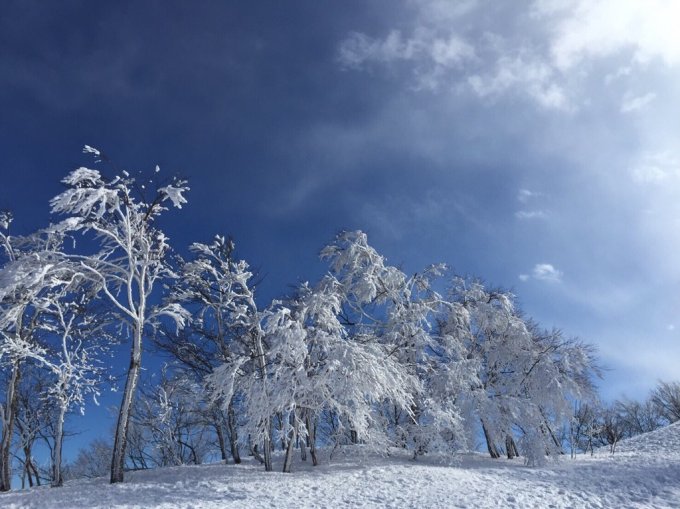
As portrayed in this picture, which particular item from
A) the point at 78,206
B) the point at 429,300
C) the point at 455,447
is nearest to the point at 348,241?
the point at 429,300

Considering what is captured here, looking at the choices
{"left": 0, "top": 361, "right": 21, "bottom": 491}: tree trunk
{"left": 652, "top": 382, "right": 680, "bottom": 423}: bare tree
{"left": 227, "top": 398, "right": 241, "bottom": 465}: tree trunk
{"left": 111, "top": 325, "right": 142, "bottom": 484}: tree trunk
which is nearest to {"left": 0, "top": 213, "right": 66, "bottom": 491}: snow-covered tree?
{"left": 0, "top": 361, "right": 21, "bottom": 491}: tree trunk

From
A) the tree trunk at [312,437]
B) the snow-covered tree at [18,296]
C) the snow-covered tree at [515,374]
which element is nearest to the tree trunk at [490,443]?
the snow-covered tree at [515,374]

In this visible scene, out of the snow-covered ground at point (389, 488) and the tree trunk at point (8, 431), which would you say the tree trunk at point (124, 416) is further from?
the tree trunk at point (8, 431)

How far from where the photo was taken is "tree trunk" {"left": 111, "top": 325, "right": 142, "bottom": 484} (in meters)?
13.4

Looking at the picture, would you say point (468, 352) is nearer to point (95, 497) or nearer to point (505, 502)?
point (505, 502)

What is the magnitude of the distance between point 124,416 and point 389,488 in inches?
336

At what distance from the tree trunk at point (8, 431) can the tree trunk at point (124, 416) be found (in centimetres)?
487

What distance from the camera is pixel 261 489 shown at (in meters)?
11.8

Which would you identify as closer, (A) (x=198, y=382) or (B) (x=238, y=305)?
(B) (x=238, y=305)

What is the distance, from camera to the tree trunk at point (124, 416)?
1339 centimetres

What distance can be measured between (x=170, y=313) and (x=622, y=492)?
49.1ft

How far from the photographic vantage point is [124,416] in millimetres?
13875

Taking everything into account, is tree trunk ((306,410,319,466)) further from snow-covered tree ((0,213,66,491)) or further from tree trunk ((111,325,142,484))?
snow-covered tree ((0,213,66,491))

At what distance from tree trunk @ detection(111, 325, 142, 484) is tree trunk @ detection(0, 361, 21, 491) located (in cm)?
487
